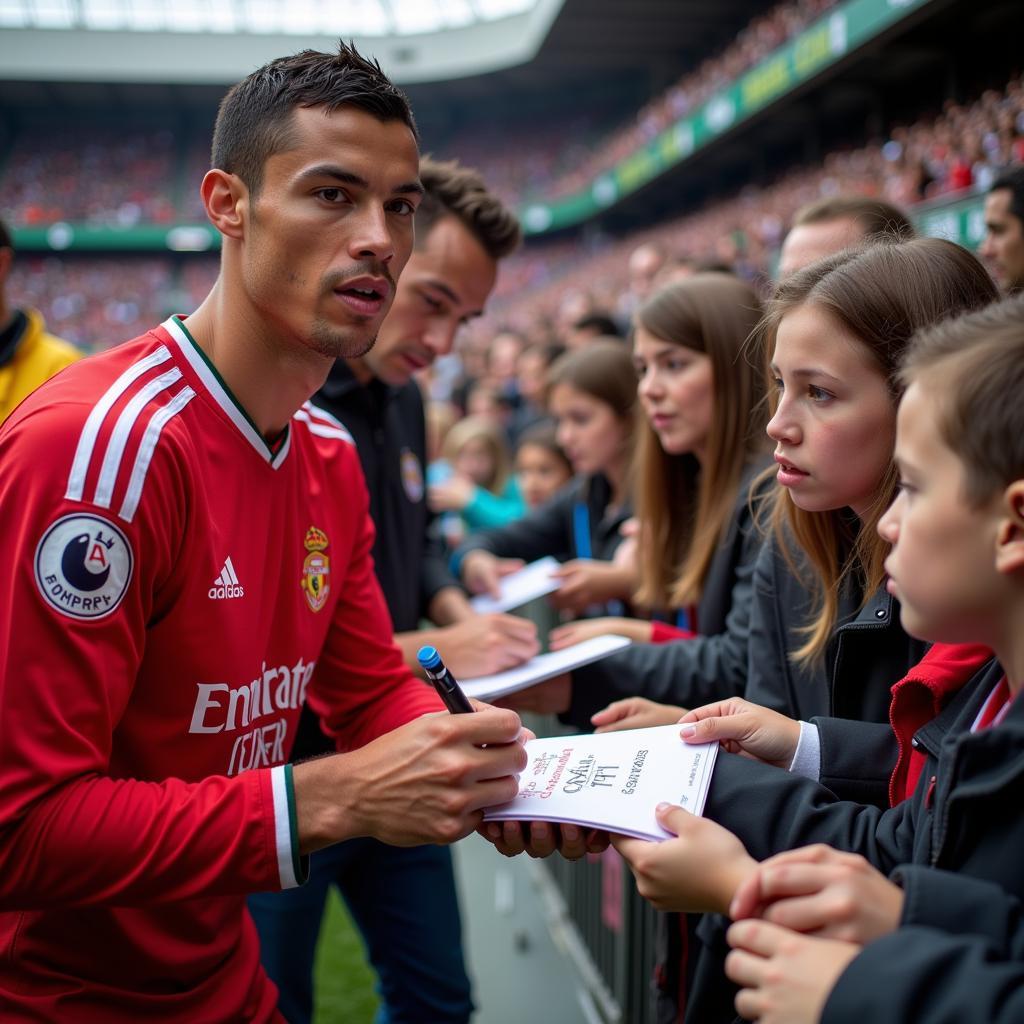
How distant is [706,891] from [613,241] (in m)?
25.9

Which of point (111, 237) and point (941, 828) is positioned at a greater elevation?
point (111, 237)

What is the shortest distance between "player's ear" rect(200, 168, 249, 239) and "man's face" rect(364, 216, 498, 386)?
0.97 meters

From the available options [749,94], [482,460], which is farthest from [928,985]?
[749,94]

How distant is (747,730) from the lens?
156 centimetres

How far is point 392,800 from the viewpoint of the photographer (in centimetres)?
143

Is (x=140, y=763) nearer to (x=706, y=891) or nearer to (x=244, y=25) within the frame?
(x=706, y=891)

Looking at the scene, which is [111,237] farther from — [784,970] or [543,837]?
[784,970]

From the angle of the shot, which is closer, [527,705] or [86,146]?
[527,705]

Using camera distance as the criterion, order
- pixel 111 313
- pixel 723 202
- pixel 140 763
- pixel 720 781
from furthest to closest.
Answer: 1. pixel 111 313
2. pixel 723 202
3. pixel 140 763
4. pixel 720 781

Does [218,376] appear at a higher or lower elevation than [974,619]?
higher

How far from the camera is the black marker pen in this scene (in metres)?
1.38

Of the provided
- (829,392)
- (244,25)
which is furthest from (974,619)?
(244,25)

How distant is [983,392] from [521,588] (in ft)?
6.77

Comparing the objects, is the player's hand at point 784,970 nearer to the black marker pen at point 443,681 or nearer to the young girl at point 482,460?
the black marker pen at point 443,681
